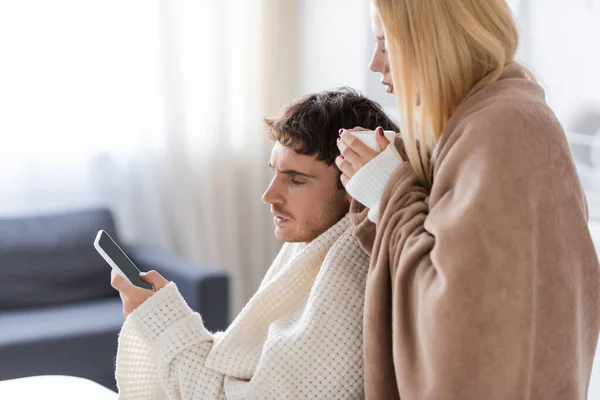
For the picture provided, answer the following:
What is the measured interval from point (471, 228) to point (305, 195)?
1.36 ft

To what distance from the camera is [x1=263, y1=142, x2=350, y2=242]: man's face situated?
65.3 inches

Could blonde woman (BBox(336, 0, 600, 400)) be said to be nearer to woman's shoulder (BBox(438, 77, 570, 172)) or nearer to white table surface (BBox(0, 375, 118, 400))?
woman's shoulder (BBox(438, 77, 570, 172))

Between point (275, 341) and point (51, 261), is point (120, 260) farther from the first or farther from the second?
point (51, 261)

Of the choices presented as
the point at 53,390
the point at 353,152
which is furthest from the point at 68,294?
the point at 353,152

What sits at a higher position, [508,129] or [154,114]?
[508,129]

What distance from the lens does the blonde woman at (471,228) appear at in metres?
1.33

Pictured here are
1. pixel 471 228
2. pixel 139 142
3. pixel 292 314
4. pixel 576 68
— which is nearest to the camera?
pixel 471 228

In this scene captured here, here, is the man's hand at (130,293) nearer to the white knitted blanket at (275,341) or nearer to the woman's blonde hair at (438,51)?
the white knitted blanket at (275,341)

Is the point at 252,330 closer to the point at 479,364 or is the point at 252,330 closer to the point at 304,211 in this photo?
the point at 304,211

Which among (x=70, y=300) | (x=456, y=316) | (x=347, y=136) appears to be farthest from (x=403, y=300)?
(x=70, y=300)

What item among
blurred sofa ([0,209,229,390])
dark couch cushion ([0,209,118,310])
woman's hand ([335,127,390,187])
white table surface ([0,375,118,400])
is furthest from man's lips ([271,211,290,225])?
dark couch cushion ([0,209,118,310])

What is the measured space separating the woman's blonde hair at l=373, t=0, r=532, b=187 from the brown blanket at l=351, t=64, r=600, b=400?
0.04m

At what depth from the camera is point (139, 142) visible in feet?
13.0

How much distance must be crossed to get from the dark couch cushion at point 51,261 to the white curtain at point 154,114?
140 millimetres
